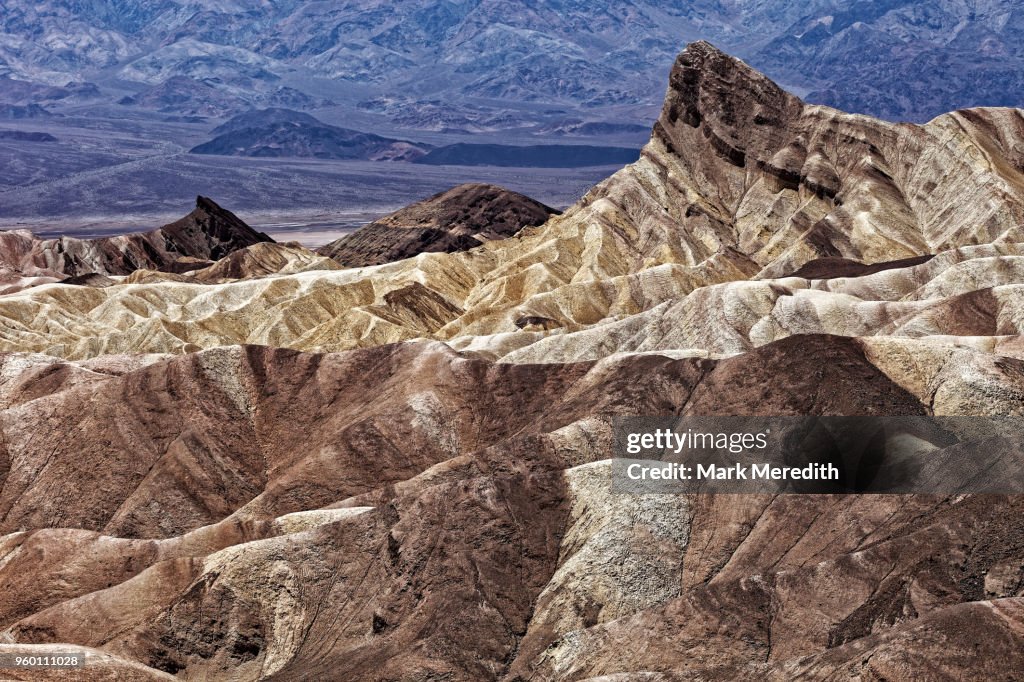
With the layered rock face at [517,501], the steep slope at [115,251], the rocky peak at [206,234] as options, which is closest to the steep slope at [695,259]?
the layered rock face at [517,501]

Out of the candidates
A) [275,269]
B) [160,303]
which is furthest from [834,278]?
[275,269]

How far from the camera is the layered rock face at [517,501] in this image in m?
36.1

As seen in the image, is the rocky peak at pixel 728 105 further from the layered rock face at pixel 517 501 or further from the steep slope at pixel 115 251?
the steep slope at pixel 115 251

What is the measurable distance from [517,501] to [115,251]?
463 feet

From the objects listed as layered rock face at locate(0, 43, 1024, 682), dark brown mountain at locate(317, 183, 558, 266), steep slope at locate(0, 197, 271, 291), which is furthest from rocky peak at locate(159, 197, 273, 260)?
layered rock face at locate(0, 43, 1024, 682)

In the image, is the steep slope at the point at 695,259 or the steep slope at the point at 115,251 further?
the steep slope at the point at 115,251

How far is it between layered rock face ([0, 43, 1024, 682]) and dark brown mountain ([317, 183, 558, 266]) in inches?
2555

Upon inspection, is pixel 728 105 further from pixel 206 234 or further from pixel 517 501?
pixel 517 501

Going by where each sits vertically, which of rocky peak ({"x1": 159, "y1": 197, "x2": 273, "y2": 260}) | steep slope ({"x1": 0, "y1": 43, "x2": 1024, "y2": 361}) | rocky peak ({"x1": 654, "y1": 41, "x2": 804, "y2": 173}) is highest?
rocky peak ({"x1": 654, "y1": 41, "x2": 804, "y2": 173})

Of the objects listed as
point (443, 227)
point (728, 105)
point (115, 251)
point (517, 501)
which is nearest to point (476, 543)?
point (517, 501)

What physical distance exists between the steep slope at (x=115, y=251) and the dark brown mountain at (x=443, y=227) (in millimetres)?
22326

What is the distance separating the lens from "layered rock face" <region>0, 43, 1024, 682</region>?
1420 inches

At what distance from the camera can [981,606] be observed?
31.5m

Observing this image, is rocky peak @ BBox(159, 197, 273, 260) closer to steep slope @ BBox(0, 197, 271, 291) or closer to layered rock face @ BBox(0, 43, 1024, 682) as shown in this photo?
steep slope @ BBox(0, 197, 271, 291)
